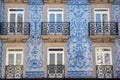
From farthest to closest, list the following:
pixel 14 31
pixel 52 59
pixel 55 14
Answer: pixel 55 14, pixel 14 31, pixel 52 59

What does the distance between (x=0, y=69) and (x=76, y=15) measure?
5.78m

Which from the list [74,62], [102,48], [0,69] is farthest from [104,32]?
[0,69]

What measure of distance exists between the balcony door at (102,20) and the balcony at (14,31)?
4365mm

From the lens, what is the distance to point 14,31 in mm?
18344

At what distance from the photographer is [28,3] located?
18984mm

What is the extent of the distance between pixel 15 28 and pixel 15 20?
67 centimetres

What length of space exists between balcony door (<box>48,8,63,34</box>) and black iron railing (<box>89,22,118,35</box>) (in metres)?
1.93

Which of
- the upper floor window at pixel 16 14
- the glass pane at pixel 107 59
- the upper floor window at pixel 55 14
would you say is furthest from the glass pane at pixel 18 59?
the glass pane at pixel 107 59

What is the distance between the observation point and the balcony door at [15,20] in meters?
18.4

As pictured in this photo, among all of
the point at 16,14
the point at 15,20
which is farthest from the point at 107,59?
the point at 16,14

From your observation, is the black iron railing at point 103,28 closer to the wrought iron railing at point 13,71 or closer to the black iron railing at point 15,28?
the black iron railing at point 15,28

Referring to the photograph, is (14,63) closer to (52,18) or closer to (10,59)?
(10,59)

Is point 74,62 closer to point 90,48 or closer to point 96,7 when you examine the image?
point 90,48

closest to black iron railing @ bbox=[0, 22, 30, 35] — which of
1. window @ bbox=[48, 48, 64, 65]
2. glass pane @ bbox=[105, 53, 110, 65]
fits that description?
window @ bbox=[48, 48, 64, 65]
